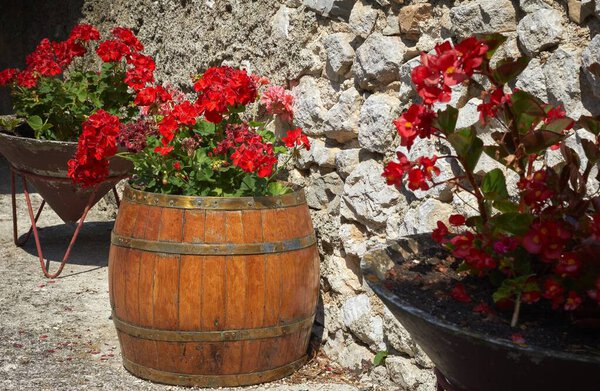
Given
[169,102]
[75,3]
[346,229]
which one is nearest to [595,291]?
[346,229]

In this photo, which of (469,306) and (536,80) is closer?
(469,306)

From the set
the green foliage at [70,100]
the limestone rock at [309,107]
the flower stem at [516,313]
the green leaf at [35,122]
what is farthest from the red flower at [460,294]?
the green leaf at [35,122]

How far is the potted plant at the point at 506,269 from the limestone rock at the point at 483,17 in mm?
724

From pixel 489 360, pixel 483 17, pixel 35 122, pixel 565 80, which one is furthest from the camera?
pixel 35 122

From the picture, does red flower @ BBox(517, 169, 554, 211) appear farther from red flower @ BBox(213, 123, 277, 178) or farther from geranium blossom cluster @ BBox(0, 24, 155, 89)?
geranium blossom cluster @ BBox(0, 24, 155, 89)

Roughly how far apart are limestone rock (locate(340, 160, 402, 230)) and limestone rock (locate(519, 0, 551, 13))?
0.84 m

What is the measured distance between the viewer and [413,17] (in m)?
2.74

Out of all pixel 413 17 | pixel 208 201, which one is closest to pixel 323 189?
pixel 208 201

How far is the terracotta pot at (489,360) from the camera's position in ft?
4.25

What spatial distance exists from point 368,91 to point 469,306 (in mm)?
1554

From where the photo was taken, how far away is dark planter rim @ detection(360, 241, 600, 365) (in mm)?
1290

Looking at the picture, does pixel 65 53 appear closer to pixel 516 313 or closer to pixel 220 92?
pixel 220 92

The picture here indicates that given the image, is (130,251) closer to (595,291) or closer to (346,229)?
(346,229)

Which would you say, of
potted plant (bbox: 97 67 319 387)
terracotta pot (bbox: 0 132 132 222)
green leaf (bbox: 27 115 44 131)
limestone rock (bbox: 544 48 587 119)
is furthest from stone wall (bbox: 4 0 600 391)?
→ green leaf (bbox: 27 115 44 131)
